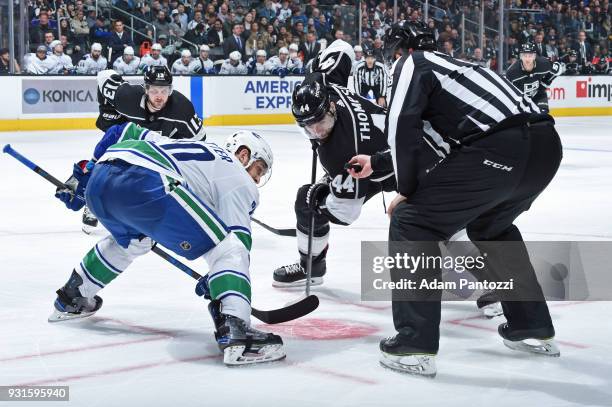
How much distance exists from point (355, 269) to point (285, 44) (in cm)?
1299

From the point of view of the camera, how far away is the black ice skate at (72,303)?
160 inches

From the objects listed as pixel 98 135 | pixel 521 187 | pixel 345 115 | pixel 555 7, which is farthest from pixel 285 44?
pixel 521 187

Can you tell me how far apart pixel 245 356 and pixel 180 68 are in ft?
42.3

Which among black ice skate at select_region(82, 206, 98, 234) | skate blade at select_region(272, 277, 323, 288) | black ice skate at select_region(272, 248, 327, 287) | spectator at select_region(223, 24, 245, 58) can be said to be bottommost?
black ice skate at select_region(82, 206, 98, 234)

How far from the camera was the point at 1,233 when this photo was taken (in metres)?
6.48

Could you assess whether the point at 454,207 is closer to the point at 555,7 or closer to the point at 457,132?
the point at 457,132

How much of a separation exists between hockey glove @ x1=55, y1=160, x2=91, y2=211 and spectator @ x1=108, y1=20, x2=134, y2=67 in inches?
467

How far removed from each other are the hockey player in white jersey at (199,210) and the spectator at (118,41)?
40.4 feet

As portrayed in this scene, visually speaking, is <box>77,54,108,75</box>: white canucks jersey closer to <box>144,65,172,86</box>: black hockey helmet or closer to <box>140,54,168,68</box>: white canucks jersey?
<box>140,54,168,68</box>: white canucks jersey

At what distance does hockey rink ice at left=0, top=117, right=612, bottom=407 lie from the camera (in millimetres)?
3105

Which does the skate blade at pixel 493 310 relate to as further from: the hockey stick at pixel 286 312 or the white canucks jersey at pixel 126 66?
the white canucks jersey at pixel 126 66

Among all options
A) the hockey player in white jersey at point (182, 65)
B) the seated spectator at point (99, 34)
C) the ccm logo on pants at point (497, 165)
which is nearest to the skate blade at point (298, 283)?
the ccm logo on pants at point (497, 165)

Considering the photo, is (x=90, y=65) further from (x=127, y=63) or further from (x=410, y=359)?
(x=410, y=359)

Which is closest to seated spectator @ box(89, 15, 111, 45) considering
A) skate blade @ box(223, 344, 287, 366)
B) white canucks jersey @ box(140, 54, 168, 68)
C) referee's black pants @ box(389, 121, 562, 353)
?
white canucks jersey @ box(140, 54, 168, 68)
